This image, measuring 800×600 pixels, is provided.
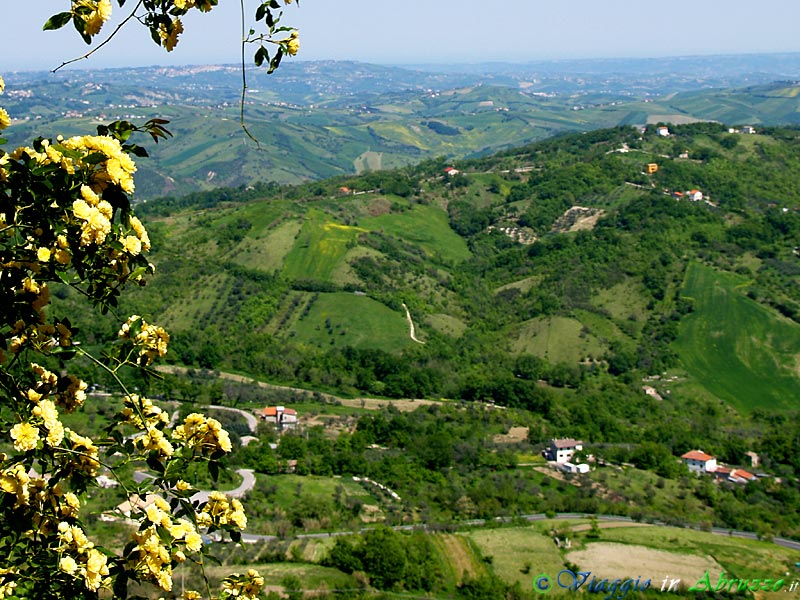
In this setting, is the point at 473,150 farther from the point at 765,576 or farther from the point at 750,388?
the point at 765,576

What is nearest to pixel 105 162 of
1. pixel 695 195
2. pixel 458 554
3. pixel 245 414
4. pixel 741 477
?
pixel 458 554

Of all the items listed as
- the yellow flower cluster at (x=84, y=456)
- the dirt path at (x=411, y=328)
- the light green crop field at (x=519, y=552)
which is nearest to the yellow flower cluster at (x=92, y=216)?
the yellow flower cluster at (x=84, y=456)

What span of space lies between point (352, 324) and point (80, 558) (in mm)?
54774

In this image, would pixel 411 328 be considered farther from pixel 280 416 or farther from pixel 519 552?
pixel 519 552

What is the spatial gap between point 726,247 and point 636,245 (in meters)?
7.89

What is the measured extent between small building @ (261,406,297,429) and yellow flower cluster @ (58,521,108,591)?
39.9 m

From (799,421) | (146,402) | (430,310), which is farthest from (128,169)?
(430,310)

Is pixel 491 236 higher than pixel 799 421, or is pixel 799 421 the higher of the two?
pixel 491 236

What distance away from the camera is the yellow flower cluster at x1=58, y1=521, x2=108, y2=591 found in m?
2.79

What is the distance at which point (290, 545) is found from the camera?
2692cm

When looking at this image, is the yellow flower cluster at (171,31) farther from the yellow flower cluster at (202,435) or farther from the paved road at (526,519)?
the paved road at (526,519)

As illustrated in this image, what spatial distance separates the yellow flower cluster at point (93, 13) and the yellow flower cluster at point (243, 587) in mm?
2430

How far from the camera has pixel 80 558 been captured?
9.55ft

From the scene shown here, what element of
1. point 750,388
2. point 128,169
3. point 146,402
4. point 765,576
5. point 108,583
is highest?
point 128,169
